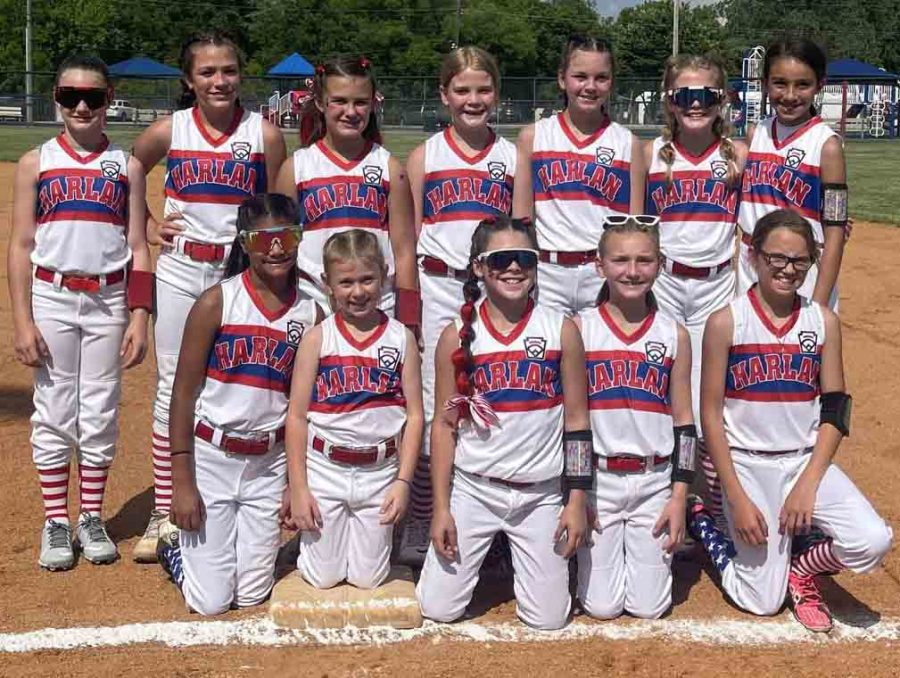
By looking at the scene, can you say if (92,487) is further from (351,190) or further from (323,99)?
(323,99)

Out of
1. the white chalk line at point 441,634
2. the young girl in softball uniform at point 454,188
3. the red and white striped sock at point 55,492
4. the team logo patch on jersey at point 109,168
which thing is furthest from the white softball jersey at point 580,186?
the red and white striped sock at point 55,492

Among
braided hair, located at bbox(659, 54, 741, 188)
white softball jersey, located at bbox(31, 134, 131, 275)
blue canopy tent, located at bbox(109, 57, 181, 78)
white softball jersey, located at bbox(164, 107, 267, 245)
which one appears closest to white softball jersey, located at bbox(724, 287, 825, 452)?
braided hair, located at bbox(659, 54, 741, 188)

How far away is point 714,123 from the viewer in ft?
14.7

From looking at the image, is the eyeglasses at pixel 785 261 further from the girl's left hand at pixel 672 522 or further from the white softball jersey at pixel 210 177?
the white softball jersey at pixel 210 177

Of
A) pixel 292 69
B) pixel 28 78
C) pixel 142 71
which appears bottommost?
pixel 28 78

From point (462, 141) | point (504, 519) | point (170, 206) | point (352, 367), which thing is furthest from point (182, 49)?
point (504, 519)

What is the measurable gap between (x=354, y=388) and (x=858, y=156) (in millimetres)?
24144

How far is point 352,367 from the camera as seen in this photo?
3.88 m

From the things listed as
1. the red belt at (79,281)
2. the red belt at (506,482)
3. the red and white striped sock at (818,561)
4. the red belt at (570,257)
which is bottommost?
the red and white striped sock at (818,561)

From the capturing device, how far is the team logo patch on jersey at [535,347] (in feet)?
12.6

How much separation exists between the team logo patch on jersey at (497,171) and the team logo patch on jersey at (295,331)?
38.4 inches

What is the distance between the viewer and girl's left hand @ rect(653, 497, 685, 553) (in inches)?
154

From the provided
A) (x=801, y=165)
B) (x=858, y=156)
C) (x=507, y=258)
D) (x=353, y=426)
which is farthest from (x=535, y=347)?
(x=858, y=156)

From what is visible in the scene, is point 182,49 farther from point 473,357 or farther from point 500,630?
point 500,630
